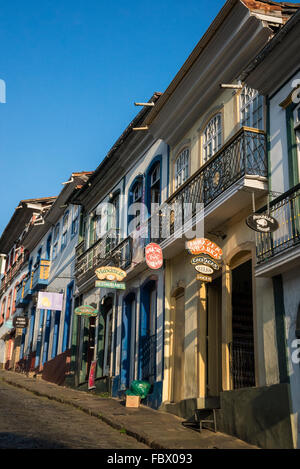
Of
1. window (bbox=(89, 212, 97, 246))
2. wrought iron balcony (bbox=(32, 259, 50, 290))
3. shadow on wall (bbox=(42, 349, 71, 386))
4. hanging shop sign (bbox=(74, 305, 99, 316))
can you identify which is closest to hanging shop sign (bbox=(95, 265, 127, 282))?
hanging shop sign (bbox=(74, 305, 99, 316))

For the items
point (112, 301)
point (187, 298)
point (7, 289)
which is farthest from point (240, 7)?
point (7, 289)

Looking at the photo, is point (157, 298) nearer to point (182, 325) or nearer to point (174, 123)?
point (182, 325)

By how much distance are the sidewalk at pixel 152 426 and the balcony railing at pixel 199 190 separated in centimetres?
399

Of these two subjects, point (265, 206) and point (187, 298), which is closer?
point (265, 206)

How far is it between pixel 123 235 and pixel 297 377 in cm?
984

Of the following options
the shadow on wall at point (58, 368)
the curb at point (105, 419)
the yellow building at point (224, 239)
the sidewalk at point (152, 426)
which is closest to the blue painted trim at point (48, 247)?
the shadow on wall at point (58, 368)

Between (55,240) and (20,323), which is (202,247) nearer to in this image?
(55,240)

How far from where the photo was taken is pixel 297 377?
9289mm

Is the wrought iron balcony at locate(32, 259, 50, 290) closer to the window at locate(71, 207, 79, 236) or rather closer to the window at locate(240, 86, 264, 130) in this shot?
the window at locate(71, 207, 79, 236)

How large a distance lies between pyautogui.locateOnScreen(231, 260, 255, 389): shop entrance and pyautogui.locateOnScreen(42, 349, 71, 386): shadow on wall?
10.1m

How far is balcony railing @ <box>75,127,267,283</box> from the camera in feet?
37.4

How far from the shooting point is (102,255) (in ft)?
63.6

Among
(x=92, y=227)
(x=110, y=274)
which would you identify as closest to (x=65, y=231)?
(x=92, y=227)

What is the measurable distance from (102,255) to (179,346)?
596cm
